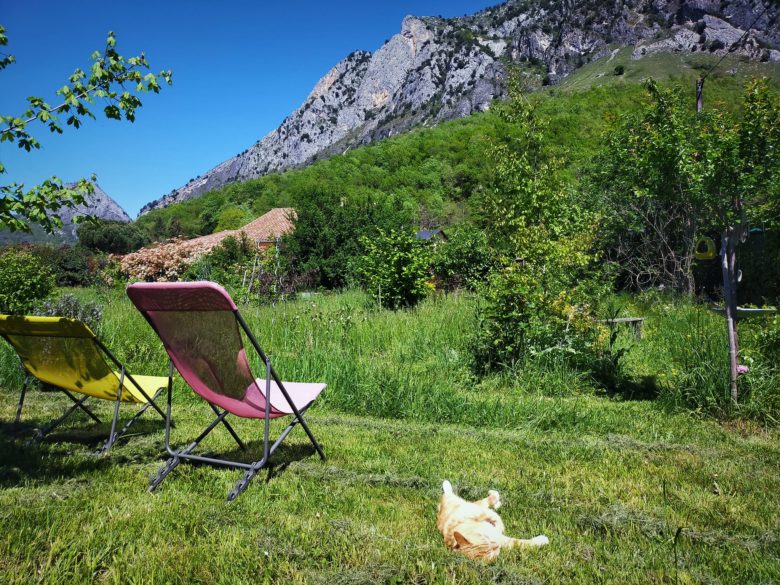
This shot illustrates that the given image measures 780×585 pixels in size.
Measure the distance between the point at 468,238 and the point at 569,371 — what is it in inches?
343

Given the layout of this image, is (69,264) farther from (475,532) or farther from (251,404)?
(475,532)

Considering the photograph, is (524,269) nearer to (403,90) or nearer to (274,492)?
(274,492)

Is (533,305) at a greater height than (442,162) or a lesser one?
lesser

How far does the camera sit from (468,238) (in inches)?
544

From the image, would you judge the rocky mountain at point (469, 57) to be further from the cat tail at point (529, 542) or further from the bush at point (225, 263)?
the cat tail at point (529, 542)

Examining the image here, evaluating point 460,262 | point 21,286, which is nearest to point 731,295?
point 21,286

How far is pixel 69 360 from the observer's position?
3.78 meters

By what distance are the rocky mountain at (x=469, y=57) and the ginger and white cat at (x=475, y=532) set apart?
1429 inches

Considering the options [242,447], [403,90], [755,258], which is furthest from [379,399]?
[403,90]

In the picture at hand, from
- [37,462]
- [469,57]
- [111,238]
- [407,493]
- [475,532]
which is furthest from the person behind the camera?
[469,57]

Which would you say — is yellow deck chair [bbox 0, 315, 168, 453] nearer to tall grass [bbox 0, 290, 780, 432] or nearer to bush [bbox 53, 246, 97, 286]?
tall grass [bbox 0, 290, 780, 432]

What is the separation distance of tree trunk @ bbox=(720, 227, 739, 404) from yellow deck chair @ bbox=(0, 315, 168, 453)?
14.5 ft

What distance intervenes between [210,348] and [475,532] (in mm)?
1694

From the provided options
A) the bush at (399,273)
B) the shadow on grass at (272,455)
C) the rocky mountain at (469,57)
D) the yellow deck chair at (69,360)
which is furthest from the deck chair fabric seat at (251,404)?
the rocky mountain at (469,57)
